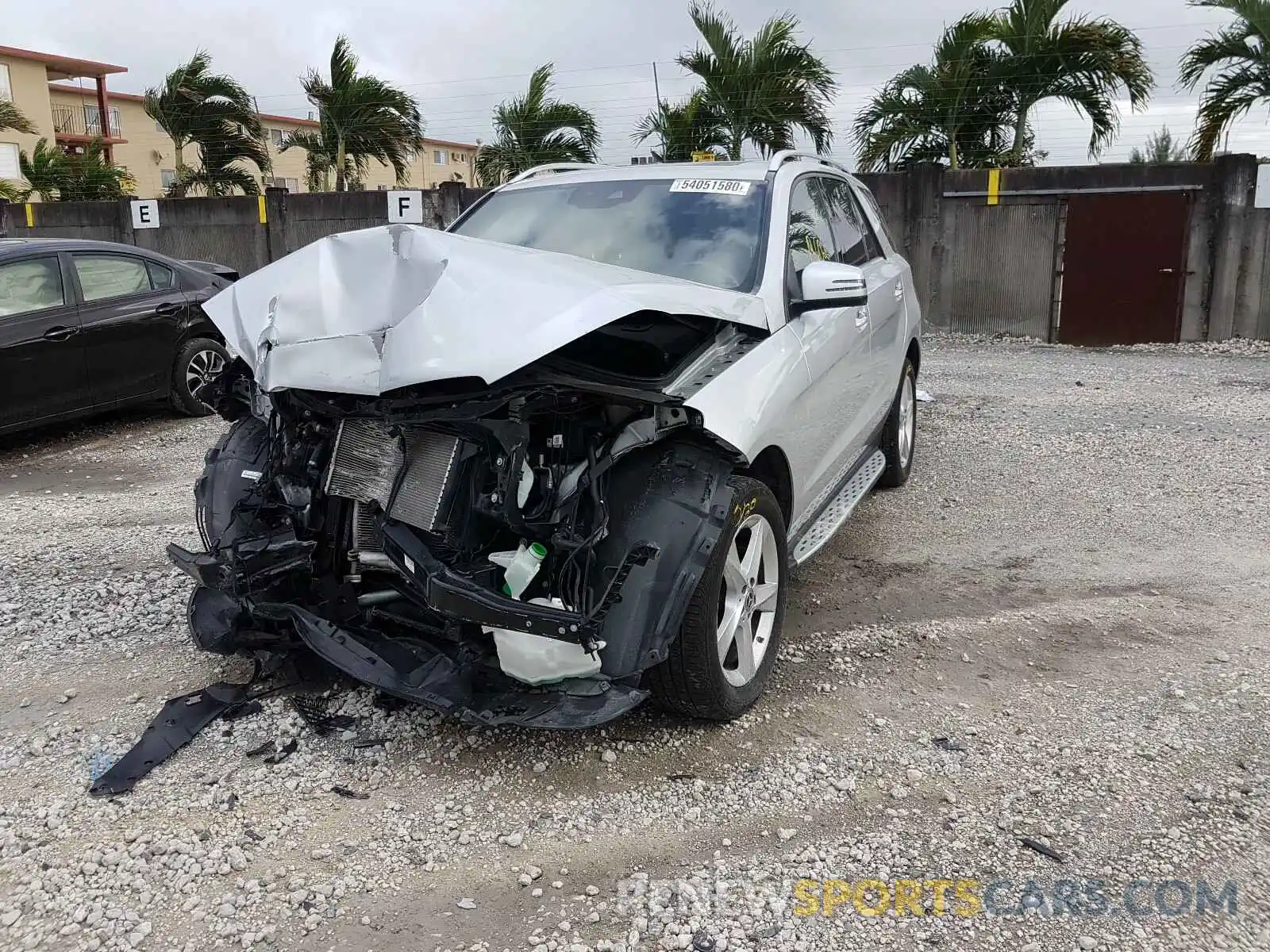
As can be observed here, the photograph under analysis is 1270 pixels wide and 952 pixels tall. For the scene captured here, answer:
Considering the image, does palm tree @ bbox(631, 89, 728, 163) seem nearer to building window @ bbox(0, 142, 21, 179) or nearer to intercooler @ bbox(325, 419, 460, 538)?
intercooler @ bbox(325, 419, 460, 538)

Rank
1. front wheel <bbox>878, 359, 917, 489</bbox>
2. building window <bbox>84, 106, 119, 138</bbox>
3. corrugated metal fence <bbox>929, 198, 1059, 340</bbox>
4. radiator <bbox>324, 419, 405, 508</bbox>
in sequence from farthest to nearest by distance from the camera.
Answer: building window <bbox>84, 106, 119, 138</bbox> → corrugated metal fence <bbox>929, 198, 1059, 340</bbox> → front wheel <bbox>878, 359, 917, 489</bbox> → radiator <bbox>324, 419, 405, 508</bbox>

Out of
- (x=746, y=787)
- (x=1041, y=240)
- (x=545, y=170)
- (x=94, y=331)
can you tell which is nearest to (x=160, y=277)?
(x=94, y=331)

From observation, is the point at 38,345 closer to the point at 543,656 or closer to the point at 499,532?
the point at 499,532

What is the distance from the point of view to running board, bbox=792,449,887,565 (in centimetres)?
415


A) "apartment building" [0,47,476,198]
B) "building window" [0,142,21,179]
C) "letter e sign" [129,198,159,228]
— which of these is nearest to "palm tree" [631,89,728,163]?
"letter e sign" [129,198,159,228]

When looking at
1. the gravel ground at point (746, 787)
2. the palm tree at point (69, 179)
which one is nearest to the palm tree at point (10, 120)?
the palm tree at point (69, 179)

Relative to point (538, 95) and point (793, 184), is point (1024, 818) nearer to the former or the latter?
point (793, 184)

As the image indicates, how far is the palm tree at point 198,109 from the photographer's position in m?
20.6

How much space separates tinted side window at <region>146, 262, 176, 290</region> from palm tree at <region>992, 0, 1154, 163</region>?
1121 cm

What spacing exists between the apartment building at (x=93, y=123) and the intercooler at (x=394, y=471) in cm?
3794

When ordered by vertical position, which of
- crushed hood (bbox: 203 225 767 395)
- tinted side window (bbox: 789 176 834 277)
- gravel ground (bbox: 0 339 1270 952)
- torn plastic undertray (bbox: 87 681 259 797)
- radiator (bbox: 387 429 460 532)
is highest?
tinted side window (bbox: 789 176 834 277)

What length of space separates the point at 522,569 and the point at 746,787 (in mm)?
960

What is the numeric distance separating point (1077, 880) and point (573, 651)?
1.47 m

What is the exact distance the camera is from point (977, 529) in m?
5.71
